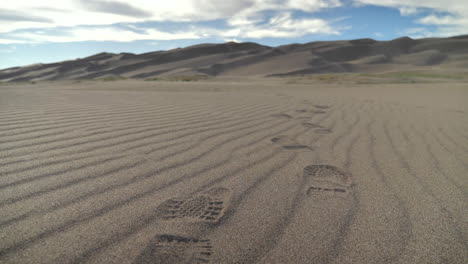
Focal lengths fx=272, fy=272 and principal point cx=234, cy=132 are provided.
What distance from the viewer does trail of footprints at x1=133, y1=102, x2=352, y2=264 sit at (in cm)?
100

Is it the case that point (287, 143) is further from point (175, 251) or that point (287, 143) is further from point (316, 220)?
point (175, 251)

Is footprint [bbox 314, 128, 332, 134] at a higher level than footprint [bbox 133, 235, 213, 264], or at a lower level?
higher

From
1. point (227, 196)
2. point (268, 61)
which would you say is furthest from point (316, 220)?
point (268, 61)

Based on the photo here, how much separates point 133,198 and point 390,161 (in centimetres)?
178

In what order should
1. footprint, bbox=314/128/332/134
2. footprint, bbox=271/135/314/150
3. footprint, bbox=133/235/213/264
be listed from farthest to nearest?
footprint, bbox=314/128/332/134
footprint, bbox=271/135/314/150
footprint, bbox=133/235/213/264

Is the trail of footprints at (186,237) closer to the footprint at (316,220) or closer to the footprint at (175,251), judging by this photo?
the footprint at (175,251)

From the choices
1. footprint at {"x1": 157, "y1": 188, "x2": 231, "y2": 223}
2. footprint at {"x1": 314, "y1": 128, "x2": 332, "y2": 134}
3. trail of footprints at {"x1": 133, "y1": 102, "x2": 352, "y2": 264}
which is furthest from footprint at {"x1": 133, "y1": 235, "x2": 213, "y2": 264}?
footprint at {"x1": 314, "y1": 128, "x2": 332, "y2": 134}

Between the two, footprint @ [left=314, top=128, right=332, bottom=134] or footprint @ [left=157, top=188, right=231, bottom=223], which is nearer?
footprint @ [left=157, top=188, right=231, bottom=223]

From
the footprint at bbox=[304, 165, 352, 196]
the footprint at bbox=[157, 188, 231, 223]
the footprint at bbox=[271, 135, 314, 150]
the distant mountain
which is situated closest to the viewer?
the footprint at bbox=[157, 188, 231, 223]

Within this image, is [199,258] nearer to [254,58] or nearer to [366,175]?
[366,175]

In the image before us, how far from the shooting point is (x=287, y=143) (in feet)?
7.92

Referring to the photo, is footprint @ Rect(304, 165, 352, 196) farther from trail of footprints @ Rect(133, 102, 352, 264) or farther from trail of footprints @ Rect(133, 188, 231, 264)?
trail of footprints @ Rect(133, 188, 231, 264)

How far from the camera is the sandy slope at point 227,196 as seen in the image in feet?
3.43

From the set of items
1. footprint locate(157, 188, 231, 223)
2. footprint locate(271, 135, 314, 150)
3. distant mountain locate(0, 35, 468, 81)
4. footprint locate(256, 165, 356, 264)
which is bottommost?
footprint locate(256, 165, 356, 264)
